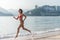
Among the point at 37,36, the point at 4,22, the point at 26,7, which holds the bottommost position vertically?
the point at 37,36

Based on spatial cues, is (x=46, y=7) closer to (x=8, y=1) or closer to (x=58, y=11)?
(x=58, y=11)

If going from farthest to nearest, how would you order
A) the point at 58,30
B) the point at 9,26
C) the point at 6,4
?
the point at 58,30
the point at 9,26
the point at 6,4

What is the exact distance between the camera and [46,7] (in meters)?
4.64

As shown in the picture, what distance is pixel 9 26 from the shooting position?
457cm

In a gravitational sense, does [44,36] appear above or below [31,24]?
below

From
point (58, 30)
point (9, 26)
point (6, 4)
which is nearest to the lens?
point (6, 4)

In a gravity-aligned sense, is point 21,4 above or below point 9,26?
above

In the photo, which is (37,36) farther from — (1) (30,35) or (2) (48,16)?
(2) (48,16)

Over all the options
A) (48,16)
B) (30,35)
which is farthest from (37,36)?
(48,16)

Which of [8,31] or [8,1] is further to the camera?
[8,31]

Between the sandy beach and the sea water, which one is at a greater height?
the sea water

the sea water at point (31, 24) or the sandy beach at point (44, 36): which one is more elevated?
the sea water at point (31, 24)

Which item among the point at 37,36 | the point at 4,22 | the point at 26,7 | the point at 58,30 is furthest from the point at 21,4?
the point at 58,30

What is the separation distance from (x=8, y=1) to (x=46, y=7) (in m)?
0.85
